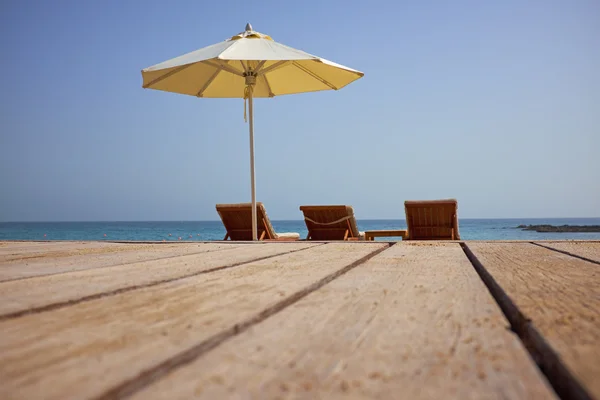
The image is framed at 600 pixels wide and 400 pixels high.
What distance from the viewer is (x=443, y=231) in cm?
735

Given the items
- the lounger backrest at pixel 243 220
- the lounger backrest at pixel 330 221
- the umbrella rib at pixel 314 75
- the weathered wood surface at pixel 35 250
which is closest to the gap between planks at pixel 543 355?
the weathered wood surface at pixel 35 250

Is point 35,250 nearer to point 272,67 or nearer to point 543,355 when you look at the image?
point 543,355

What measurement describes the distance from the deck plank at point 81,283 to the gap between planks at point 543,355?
73 cm

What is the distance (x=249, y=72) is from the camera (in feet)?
18.1

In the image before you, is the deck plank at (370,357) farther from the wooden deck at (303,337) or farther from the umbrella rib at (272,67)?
the umbrella rib at (272,67)

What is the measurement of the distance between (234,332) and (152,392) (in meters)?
0.20

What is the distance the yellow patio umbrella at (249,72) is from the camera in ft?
15.8

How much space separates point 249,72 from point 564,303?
5.12 m

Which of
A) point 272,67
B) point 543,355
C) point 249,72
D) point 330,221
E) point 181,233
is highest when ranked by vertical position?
point 272,67

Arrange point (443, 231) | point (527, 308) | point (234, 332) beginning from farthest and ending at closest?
point (443, 231) < point (527, 308) < point (234, 332)

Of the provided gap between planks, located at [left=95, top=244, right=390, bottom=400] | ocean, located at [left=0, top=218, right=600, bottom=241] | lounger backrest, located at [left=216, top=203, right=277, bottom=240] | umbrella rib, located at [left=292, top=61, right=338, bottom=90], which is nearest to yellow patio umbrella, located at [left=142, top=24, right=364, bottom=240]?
umbrella rib, located at [left=292, top=61, right=338, bottom=90]

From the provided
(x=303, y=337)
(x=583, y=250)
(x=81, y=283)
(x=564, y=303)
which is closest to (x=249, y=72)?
(x=583, y=250)

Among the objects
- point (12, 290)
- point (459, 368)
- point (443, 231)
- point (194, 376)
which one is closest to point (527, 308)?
point (459, 368)

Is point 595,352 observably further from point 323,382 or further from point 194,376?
point 194,376
